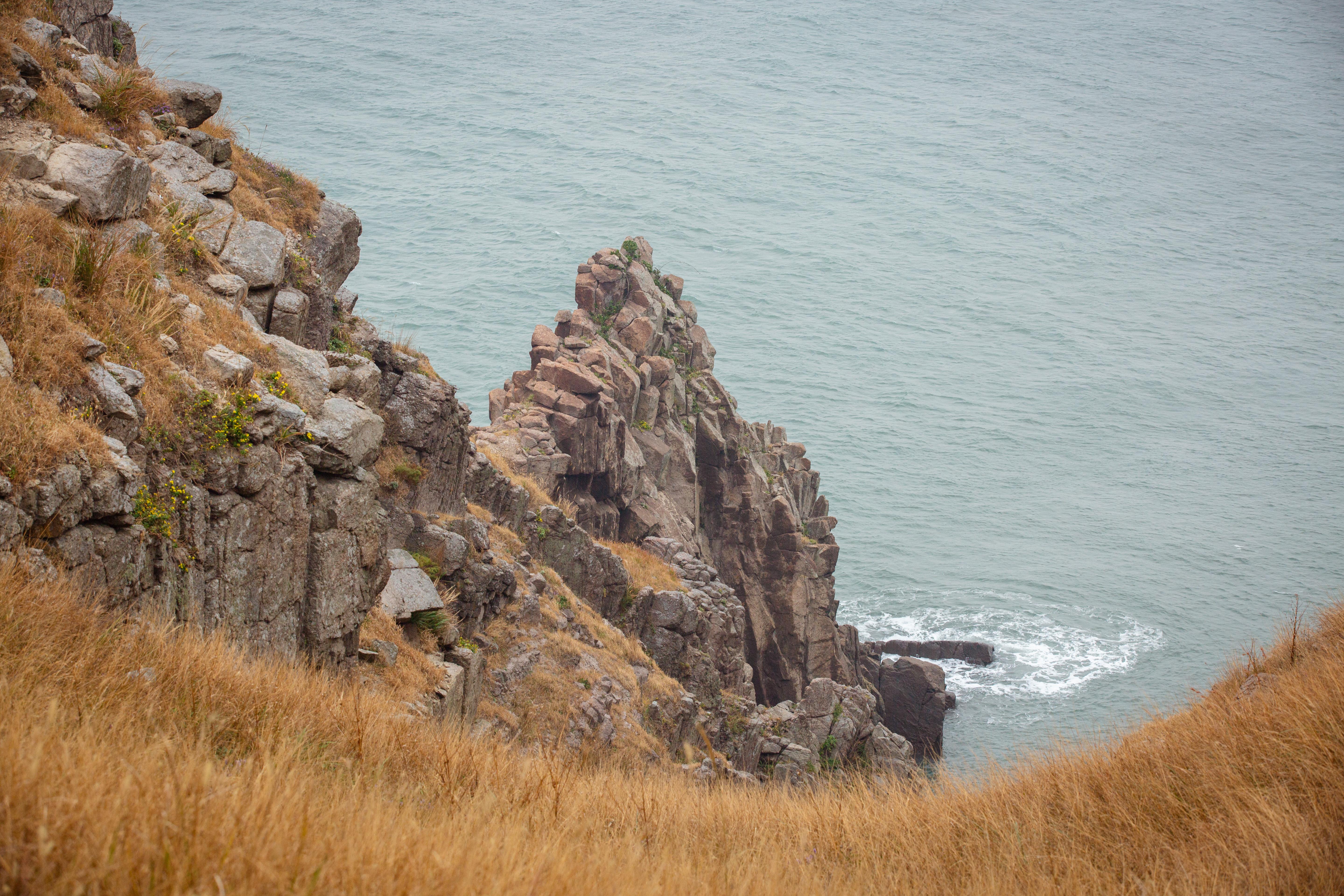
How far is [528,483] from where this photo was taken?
26.2 m

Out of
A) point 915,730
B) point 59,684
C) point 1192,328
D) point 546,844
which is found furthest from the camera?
point 1192,328

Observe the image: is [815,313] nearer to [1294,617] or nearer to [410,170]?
[410,170]

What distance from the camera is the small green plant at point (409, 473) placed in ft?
56.3

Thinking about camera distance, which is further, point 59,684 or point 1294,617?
point 1294,617

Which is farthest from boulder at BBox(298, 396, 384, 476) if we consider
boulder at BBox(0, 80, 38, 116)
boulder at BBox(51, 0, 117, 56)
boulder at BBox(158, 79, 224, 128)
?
boulder at BBox(51, 0, 117, 56)

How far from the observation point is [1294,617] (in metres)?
10.1

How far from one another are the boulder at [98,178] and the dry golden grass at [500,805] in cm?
576

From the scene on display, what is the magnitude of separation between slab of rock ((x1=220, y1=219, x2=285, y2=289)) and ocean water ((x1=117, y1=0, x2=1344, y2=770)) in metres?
2.51

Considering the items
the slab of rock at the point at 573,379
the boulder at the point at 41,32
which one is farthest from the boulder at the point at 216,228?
the slab of rock at the point at 573,379

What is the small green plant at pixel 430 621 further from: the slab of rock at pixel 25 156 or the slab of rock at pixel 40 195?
the slab of rock at pixel 25 156

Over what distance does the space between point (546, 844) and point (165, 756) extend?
2.07 metres

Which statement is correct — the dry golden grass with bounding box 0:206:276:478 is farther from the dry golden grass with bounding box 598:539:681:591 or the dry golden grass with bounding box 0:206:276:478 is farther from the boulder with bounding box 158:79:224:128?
the dry golden grass with bounding box 598:539:681:591

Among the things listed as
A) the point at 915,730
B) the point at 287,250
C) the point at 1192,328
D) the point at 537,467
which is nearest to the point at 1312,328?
the point at 1192,328

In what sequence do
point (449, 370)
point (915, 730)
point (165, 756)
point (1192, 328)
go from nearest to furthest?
1. point (165, 756)
2. point (915, 730)
3. point (449, 370)
4. point (1192, 328)
